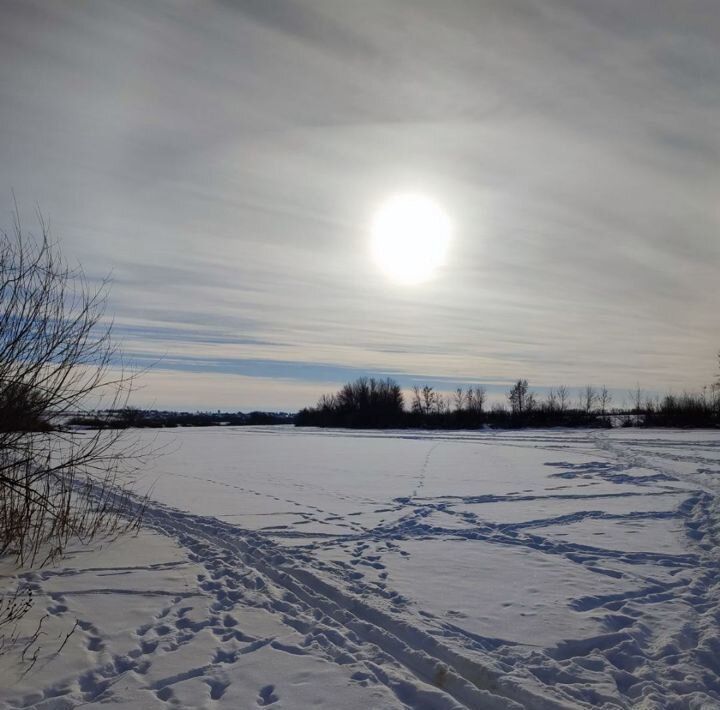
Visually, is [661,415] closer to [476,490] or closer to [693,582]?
[476,490]

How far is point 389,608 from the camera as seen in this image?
20.8ft

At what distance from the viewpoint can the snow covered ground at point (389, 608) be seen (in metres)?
4.59

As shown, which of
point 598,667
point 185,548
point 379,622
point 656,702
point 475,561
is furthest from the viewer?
point 185,548

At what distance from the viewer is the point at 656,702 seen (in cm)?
428

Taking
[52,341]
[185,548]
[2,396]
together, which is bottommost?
[185,548]

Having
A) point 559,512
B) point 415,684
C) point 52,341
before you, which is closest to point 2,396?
point 52,341

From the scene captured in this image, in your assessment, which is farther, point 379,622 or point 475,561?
point 475,561

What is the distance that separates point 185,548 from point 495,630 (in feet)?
17.6

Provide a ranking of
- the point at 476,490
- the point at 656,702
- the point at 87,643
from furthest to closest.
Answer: the point at 476,490 → the point at 87,643 → the point at 656,702

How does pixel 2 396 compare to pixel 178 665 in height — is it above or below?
above

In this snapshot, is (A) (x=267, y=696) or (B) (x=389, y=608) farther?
(B) (x=389, y=608)

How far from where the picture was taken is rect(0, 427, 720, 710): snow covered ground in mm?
4590

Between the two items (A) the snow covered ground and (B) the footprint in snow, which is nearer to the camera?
(B) the footprint in snow

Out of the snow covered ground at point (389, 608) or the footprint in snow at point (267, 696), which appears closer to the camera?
the footprint in snow at point (267, 696)
